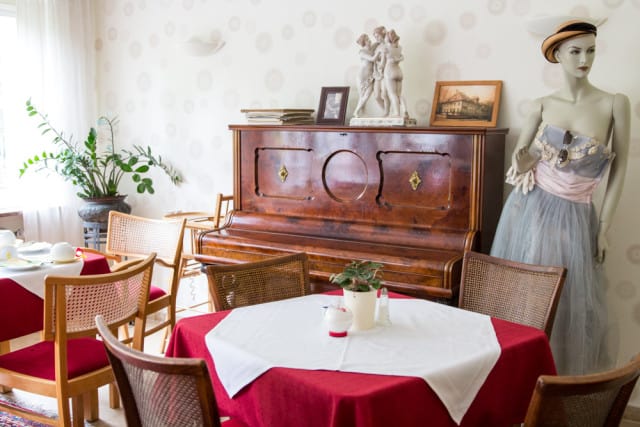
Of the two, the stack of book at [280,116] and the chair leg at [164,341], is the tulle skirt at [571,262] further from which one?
the chair leg at [164,341]

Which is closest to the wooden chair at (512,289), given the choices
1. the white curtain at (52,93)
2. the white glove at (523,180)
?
the white glove at (523,180)

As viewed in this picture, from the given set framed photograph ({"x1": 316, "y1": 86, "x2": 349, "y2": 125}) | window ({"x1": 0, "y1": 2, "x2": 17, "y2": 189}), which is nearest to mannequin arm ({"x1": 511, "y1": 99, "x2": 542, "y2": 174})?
framed photograph ({"x1": 316, "y1": 86, "x2": 349, "y2": 125})

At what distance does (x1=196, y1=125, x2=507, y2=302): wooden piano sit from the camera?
10.7 ft

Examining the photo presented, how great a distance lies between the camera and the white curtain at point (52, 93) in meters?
4.84

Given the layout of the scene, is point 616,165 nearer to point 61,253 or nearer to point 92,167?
point 61,253

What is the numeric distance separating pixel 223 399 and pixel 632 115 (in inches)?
94.1

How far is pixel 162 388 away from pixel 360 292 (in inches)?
29.3

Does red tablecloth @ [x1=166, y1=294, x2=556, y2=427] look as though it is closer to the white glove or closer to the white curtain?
the white glove

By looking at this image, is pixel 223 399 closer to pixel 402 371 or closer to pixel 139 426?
pixel 139 426

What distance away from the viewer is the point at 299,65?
423 centimetres

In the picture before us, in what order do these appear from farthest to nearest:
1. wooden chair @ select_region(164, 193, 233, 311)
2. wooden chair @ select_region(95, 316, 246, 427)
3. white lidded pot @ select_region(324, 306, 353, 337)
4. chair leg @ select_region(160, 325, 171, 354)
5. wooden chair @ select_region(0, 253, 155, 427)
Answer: wooden chair @ select_region(164, 193, 233, 311) < chair leg @ select_region(160, 325, 171, 354) < wooden chair @ select_region(0, 253, 155, 427) < white lidded pot @ select_region(324, 306, 353, 337) < wooden chair @ select_region(95, 316, 246, 427)

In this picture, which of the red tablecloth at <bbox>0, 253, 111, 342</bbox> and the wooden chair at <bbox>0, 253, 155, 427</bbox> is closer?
the wooden chair at <bbox>0, 253, 155, 427</bbox>

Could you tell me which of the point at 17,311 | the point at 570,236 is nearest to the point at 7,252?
the point at 17,311

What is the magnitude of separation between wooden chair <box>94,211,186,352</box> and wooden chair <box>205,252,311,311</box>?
42.9 inches
